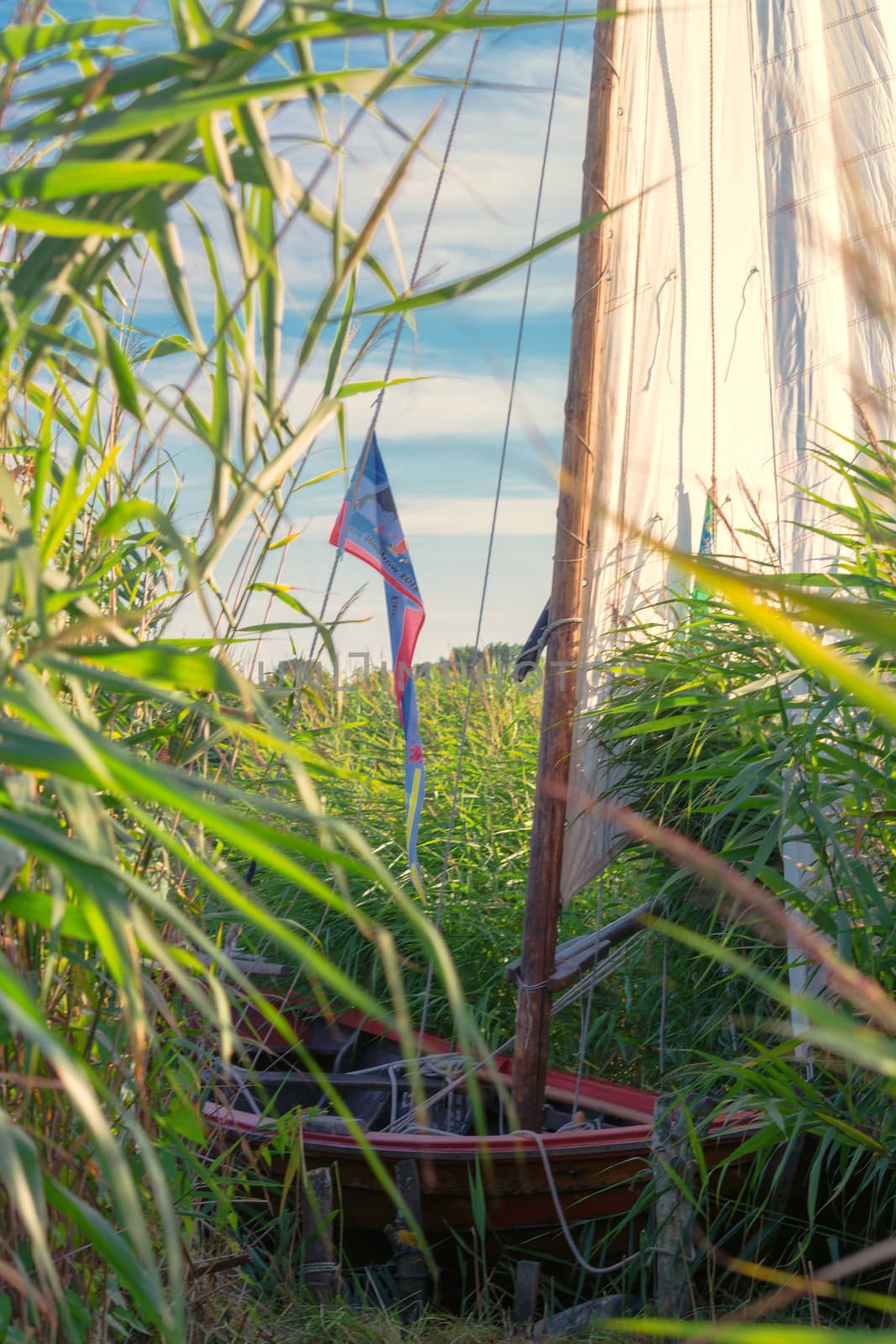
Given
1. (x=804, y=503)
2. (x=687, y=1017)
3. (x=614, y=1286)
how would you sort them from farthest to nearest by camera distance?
(x=804, y=503)
(x=687, y=1017)
(x=614, y=1286)

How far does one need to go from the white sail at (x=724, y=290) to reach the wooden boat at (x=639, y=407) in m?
0.01

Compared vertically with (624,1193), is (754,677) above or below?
above

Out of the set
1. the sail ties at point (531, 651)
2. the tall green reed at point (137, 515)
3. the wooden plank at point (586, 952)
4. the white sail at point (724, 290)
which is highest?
the white sail at point (724, 290)

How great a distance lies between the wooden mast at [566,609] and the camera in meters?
3.73

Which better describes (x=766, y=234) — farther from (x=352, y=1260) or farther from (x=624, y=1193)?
(x=352, y=1260)

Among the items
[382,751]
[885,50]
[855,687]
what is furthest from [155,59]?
[382,751]

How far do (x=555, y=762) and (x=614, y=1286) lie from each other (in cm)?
155

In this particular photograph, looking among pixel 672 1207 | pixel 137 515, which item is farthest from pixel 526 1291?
pixel 137 515

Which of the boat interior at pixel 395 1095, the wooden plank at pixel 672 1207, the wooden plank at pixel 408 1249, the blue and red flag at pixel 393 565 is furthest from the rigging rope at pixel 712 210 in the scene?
the wooden plank at pixel 408 1249

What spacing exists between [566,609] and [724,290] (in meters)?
2.01

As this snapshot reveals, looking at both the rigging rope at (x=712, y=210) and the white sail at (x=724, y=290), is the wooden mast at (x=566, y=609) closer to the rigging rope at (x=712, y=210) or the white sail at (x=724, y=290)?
the white sail at (x=724, y=290)

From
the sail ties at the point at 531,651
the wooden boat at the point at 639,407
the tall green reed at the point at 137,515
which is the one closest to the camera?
the tall green reed at the point at 137,515

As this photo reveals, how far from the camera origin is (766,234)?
476 cm

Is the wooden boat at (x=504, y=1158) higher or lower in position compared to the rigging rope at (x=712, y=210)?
lower
